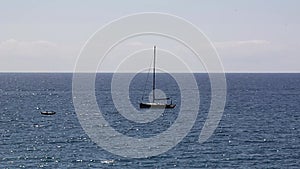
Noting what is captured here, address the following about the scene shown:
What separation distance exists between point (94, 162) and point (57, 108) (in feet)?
291

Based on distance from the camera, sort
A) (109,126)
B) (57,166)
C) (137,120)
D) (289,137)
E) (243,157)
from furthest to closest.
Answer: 1. (137,120)
2. (109,126)
3. (289,137)
4. (243,157)
5. (57,166)

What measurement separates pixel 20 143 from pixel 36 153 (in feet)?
34.6

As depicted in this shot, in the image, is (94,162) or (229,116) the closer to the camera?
(94,162)

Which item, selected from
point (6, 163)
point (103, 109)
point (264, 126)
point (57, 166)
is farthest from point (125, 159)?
point (103, 109)

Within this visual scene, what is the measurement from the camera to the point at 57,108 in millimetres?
162875

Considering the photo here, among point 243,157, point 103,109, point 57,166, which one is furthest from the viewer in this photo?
point 103,109

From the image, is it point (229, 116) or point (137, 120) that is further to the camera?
point (229, 116)

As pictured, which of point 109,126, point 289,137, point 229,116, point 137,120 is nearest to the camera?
point 289,137

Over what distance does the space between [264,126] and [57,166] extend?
56741 millimetres

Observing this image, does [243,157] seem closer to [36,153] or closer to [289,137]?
[289,137]

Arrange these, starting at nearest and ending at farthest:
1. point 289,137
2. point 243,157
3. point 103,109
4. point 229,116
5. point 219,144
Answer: point 243,157 → point 219,144 → point 289,137 → point 229,116 → point 103,109

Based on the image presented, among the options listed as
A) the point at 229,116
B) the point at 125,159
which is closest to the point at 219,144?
the point at 125,159

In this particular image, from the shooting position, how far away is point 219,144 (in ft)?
302

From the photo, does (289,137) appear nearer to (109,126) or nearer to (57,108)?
(109,126)
